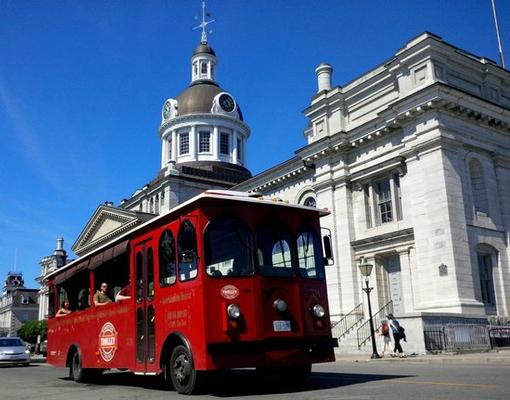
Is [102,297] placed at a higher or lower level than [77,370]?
higher

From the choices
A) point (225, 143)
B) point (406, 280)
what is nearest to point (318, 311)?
point (406, 280)

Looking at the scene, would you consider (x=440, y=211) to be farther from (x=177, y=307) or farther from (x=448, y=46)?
(x=177, y=307)

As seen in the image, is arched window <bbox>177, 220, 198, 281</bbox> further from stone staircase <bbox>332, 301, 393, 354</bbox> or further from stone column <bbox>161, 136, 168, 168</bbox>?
stone column <bbox>161, 136, 168, 168</bbox>

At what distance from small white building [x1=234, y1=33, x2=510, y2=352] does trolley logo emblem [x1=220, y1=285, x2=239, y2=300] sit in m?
12.2

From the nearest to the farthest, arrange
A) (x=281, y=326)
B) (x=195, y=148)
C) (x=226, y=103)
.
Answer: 1. (x=281, y=326)
2. (x=195, y=148)
3. (x=226, y=103)

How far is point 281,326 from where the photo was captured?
8.88 metres

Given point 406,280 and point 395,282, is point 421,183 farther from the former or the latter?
point 395,282

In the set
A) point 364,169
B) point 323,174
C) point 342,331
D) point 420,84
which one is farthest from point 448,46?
point 342,331

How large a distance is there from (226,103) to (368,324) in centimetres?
3972

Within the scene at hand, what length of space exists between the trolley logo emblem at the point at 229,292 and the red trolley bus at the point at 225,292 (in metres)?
0.02

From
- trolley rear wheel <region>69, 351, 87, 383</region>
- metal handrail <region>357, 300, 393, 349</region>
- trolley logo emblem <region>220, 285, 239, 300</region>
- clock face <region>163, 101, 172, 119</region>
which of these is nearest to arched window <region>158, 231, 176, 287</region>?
trolley logo emblem <region>220, 285, 239, 300</region>

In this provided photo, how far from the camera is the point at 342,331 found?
25.1 m

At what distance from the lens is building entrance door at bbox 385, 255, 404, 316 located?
81.8 feet

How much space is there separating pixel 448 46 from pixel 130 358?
2039 centimetres
